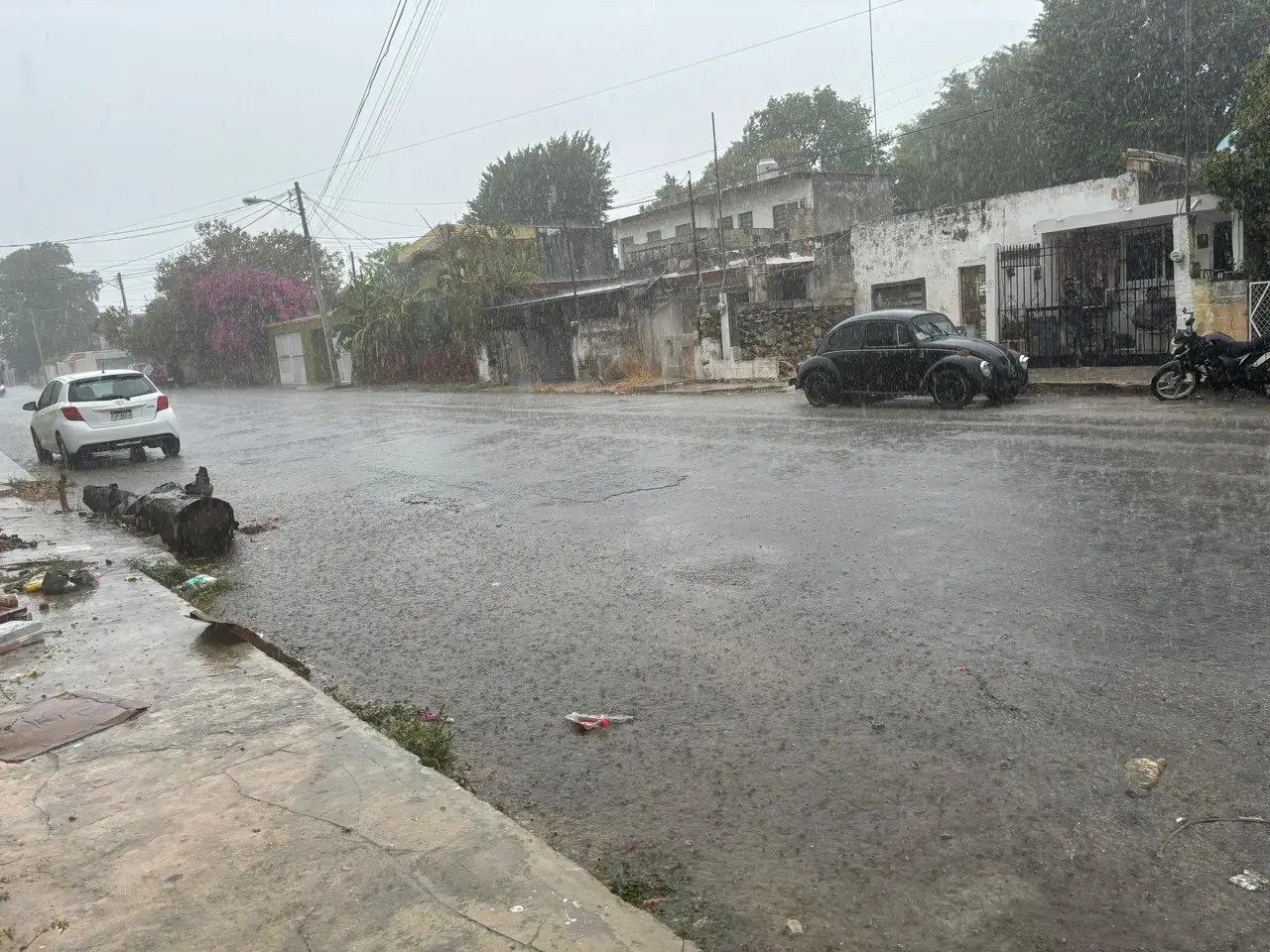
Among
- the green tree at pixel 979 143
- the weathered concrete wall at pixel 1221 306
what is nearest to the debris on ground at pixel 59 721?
the weathered concrete wall at pixel 1221 306

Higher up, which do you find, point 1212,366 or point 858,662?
point 1212,366

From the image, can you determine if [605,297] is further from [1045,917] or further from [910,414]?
[1045,917]

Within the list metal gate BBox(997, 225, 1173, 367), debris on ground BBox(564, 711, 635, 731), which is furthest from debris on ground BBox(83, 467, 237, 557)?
metal gate BBox(997, 225, 1173, 367)

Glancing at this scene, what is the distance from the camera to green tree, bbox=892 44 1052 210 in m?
37.4

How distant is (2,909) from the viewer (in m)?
2.75

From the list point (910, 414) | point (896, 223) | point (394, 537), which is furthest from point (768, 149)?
point (394, 537)

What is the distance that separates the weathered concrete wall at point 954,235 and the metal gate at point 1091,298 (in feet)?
3.32

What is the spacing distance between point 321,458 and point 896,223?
679 inches

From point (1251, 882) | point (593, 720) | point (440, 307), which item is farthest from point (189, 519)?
point (440, 307)

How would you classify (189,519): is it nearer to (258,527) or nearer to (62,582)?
(258,527)

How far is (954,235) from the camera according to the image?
2411 cm

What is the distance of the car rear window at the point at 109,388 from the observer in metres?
15.5

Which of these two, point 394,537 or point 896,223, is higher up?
point 896,223

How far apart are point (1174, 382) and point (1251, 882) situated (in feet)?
43.3
